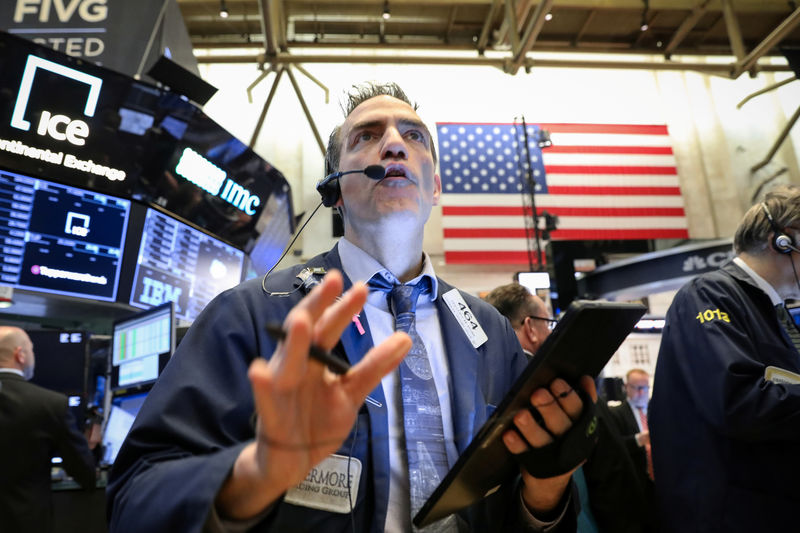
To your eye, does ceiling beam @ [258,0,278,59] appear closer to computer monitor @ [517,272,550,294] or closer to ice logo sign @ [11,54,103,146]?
ice logo sign @ [11,54,103,146]

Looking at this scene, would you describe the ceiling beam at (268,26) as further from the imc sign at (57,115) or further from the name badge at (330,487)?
the name badge at (330,487)

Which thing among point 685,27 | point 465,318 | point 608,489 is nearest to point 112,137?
point 465,318

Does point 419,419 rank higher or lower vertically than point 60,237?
lower

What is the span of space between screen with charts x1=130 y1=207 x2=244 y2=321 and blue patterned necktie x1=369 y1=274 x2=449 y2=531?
3.73 meters

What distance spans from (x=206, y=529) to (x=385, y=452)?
41cm

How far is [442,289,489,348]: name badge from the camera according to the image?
1397 mm

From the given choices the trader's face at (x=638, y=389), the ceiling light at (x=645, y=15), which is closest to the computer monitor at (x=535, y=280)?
the trader's face at (x=638, y=389)

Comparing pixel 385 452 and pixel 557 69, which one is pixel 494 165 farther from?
pixel 385 452

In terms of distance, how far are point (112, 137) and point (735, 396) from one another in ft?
13.5

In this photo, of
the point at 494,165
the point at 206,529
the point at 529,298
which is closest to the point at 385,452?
the point at 206,529

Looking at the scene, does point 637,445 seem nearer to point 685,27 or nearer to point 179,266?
point 179,266

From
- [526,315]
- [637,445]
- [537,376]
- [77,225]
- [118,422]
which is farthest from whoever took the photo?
[77,225]

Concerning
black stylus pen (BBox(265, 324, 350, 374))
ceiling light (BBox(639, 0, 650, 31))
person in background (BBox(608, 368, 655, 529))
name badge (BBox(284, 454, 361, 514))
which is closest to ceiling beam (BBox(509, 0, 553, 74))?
ceiling light (BBox(639, 0, 650, 31))

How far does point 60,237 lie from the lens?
13.2ft
